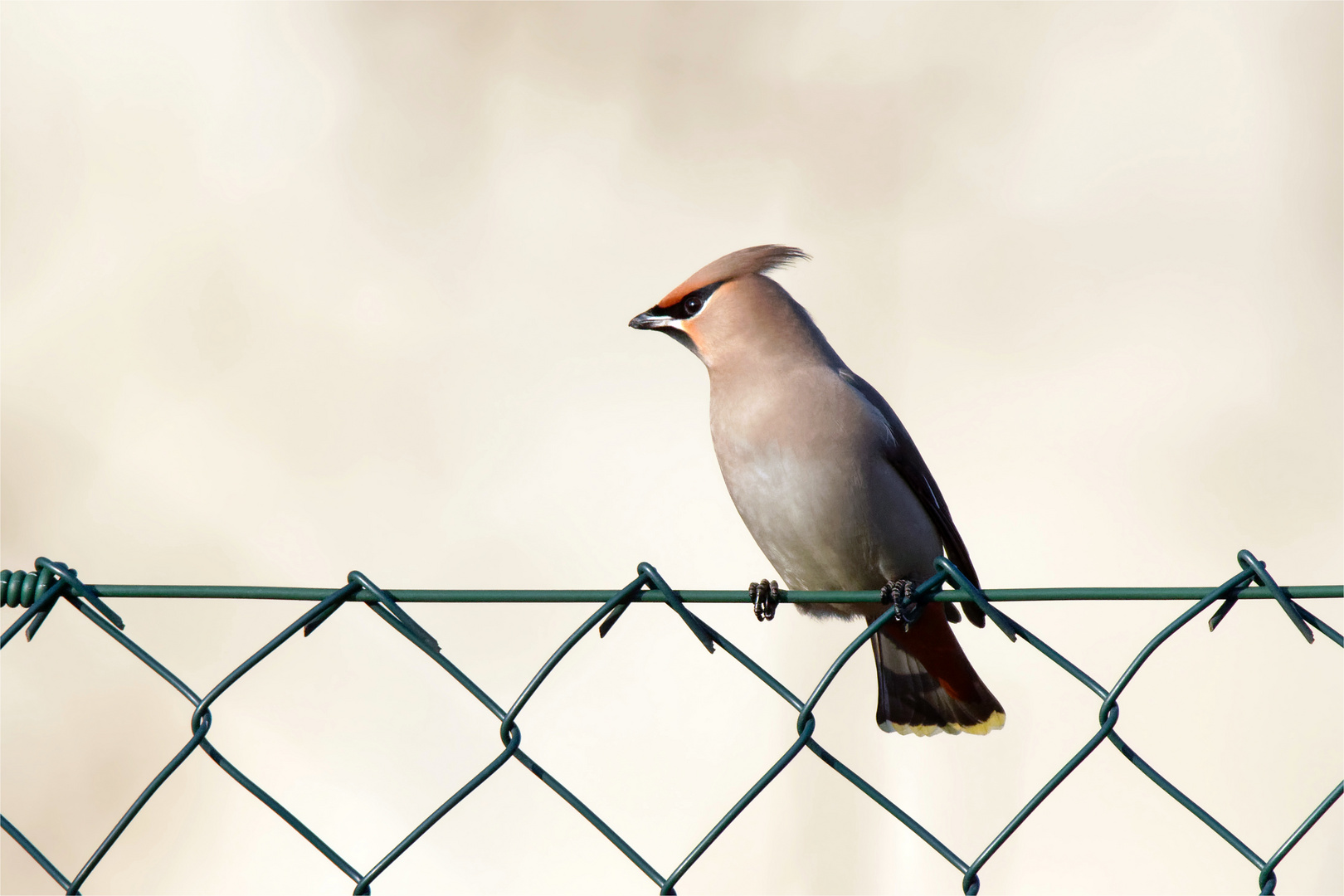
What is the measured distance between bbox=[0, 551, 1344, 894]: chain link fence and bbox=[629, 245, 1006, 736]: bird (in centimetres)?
91

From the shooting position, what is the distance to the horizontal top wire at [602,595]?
1.27 m

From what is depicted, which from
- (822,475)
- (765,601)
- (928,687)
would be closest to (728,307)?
(822,475)

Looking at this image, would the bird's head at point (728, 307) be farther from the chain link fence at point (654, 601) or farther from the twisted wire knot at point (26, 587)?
the twisted wire knot at point (26, 587)

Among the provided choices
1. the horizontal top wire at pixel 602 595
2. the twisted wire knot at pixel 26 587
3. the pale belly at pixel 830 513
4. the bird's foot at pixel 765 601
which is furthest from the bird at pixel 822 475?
the twisted wire knot at pixel 26 587

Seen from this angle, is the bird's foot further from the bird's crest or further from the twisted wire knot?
the twisted wire knot

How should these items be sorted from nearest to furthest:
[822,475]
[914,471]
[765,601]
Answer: [765,601], [822,475], [914,471]

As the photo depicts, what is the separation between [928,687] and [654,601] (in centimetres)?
136

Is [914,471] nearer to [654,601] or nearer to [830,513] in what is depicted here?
[830,513]

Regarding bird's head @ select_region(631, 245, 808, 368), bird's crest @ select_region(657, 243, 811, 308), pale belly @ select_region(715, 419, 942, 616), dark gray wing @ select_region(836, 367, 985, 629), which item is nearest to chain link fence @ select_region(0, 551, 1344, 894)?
pale belly @ select_region(715, 419, 942, 616)

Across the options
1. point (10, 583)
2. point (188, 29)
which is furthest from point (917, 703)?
point (188, 29)

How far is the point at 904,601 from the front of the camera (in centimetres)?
133

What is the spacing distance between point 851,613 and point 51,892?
2.51m

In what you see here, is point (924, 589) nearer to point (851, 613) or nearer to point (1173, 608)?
point (851, 613)

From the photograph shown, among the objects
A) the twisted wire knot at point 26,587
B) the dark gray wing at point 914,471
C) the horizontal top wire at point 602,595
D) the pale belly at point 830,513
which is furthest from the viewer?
the dark gray wing at point 914,471
